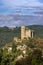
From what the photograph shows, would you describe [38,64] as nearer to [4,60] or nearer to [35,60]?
[35,60]

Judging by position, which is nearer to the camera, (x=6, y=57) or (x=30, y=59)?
(x=30, y=59)

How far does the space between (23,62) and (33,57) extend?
2.14m

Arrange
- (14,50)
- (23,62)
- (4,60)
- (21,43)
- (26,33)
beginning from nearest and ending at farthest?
(23,62), (4,60), (14,50), (21,43), (26,33)

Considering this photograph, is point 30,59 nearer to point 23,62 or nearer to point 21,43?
point 23,62

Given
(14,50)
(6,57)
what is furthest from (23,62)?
(14,50)

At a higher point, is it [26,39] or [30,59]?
[30,59]

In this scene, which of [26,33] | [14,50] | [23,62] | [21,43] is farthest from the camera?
[26,33]

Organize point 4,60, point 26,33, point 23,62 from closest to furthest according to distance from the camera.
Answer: point 23,62 → point 4,60 → point 26,33

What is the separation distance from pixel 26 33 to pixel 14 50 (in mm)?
16930

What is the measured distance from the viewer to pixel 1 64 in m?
40.3

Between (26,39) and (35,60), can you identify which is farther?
(26,39)

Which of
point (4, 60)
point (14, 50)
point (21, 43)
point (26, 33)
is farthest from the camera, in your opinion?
point (26, 33)

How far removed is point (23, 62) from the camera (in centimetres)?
3828

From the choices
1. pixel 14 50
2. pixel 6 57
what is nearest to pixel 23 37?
pixel 14 50
